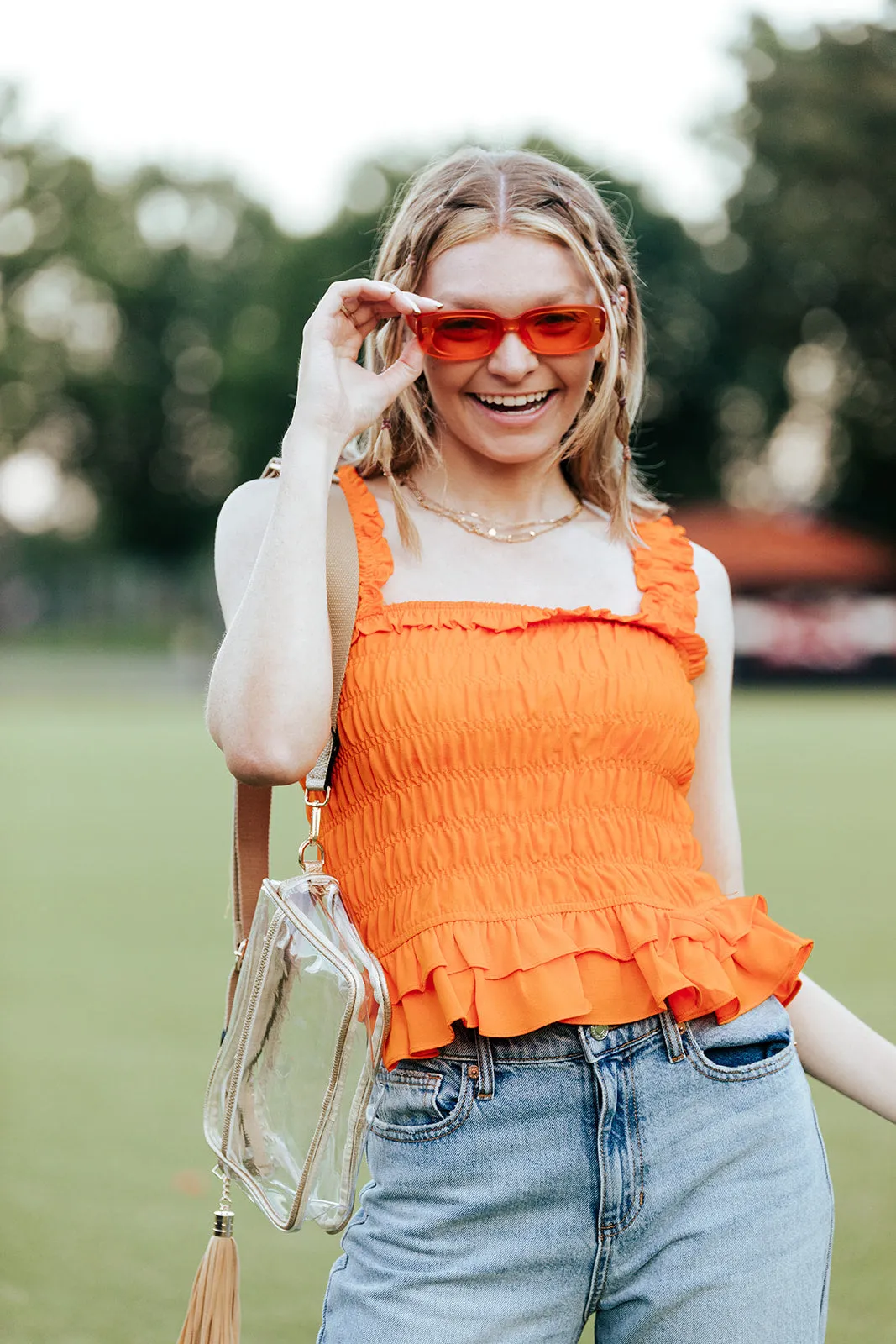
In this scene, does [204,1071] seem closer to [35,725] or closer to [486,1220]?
[486,1220]

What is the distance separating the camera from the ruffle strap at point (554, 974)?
199 centimetres

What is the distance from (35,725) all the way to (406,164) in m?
26.6

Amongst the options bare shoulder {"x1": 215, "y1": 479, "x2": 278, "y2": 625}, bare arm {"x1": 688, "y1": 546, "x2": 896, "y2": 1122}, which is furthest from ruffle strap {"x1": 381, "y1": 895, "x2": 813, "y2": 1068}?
bare shoulder {"x1": 215, "y1": 479, "x2": 278, "y2": 625}

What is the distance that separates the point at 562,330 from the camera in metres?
2.29

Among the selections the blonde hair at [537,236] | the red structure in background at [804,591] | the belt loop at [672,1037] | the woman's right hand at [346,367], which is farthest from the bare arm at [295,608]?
the red structure in background at [804,591]

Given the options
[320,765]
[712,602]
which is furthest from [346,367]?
[712,602]

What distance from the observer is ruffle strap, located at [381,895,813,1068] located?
6.53 ft

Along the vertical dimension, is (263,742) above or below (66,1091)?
above

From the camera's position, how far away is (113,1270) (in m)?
4.43

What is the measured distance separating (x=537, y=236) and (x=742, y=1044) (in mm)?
1179

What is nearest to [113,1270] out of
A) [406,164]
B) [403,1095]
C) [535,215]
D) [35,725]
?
[403,1095]

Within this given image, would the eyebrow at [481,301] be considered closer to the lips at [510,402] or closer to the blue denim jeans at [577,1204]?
the lips at [510,402]

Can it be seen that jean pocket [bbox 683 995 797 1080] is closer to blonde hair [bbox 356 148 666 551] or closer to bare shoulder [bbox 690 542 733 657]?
bare shoulder [bbox 690 542 733 657]

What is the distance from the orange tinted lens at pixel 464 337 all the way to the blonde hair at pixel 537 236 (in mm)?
132
